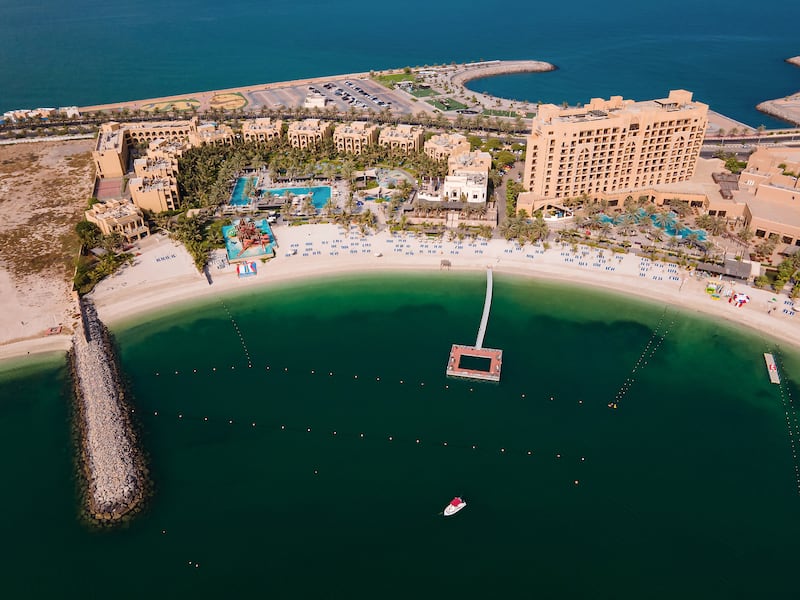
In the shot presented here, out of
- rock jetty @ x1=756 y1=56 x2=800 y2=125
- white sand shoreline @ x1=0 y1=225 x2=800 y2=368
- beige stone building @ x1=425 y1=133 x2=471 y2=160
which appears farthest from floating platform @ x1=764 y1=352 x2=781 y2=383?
rock jetty @ x1=756 y1=56 x2=800 y2=125

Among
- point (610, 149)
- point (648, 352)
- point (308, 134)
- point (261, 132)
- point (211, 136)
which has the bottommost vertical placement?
point (648, 352)

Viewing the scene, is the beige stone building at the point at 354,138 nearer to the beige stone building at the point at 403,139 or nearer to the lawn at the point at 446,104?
the beige stone building at the point at 403,139

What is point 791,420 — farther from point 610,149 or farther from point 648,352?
point 610,149

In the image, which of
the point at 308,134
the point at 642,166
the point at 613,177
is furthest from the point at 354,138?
the point at 642,166

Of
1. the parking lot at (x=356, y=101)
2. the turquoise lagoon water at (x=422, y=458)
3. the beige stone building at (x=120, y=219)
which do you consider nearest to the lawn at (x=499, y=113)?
the parking lot at (x=356, y=101)

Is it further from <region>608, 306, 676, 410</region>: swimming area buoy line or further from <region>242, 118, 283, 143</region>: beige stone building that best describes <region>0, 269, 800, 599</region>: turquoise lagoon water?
<region>242, 118, 283, 143</region>: beige stone building

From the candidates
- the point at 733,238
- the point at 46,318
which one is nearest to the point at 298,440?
the point at 46,318
